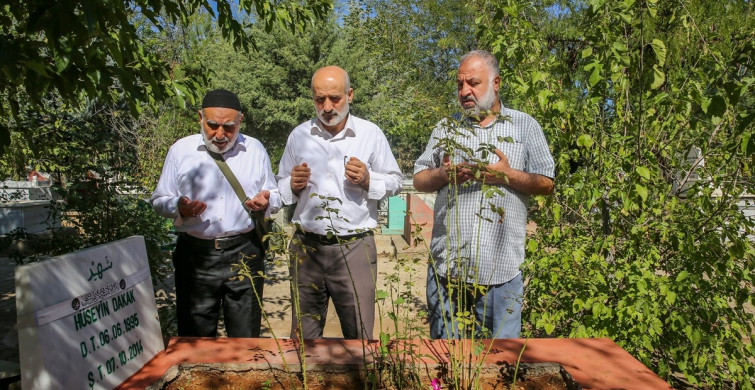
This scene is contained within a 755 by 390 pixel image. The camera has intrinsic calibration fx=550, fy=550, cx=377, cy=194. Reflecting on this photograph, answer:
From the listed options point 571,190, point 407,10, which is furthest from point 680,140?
point 407,10

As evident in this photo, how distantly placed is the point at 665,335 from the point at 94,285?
2630 millimetres

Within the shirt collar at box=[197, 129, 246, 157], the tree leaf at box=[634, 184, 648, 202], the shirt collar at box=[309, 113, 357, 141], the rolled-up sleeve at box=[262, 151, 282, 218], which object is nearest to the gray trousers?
the rolled-up sleeve at box=[262, 151, 282, 218]

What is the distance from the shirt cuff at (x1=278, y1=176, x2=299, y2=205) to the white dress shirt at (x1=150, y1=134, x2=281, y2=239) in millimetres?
59

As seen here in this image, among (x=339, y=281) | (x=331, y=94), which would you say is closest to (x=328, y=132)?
(x=331, y=94)

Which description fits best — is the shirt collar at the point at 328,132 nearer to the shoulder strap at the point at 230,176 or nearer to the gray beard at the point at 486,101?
the shoulder strap at the point at 230,176

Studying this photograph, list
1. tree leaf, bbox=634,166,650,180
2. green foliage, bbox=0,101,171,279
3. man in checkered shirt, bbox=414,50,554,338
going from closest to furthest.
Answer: tree leaf, bbox=634,166,650,180
man in checkered shirt, bbox=414,50,554,338
green foliage, bbox=0,101,171,279

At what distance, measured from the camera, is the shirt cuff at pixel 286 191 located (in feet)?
9.63

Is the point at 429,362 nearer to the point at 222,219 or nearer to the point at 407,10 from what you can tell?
the point at 222,219

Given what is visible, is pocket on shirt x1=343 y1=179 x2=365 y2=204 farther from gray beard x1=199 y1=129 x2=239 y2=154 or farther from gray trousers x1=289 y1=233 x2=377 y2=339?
gray beard x1=199 y1=129 x2=239 y2=154

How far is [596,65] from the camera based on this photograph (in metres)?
2.45

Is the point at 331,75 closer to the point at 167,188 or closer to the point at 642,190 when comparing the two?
the point at 167,188

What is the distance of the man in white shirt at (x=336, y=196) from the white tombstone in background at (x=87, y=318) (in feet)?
2.92

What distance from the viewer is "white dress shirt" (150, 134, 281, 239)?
2869mm

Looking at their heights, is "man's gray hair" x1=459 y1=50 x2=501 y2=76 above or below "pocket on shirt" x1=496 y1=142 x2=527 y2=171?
above
